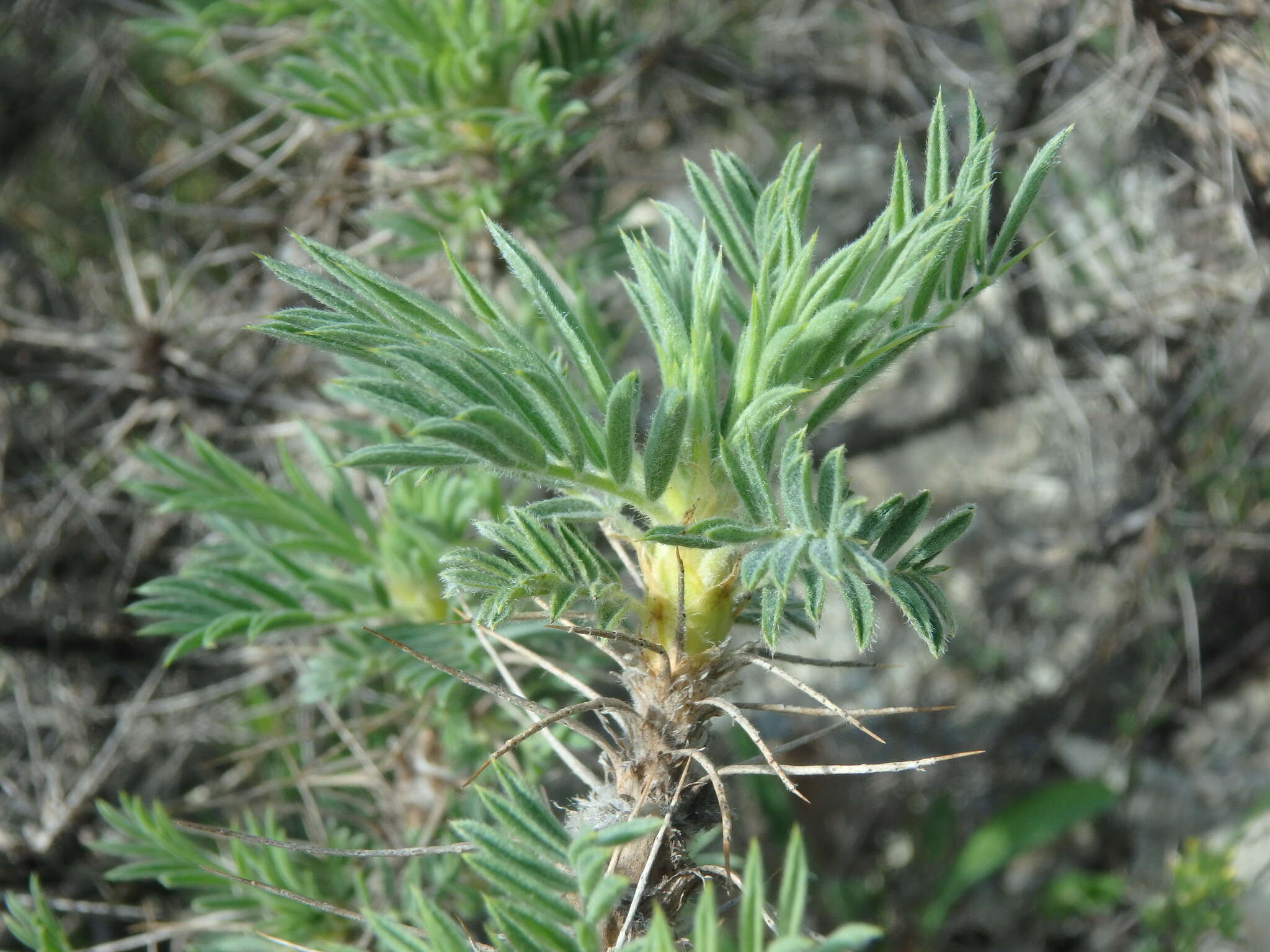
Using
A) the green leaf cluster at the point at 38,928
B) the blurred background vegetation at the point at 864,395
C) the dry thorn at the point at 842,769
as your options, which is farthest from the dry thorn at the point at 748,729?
the green leaf cluster at the point at 38,928

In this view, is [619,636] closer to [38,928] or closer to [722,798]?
[722,798]

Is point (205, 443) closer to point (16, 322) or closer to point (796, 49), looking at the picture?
point (16, 322)

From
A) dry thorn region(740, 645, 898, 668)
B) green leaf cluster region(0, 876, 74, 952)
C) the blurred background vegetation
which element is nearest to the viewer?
dry thorn region(740, 645, 898, 668)

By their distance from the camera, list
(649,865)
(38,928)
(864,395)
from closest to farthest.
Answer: (649,865), (38,928), (864,395)

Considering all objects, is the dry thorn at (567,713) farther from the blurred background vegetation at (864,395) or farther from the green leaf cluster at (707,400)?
the blurred background vegetation at (864,395)

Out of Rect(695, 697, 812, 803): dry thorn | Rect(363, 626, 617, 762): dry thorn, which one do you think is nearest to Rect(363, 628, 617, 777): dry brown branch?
Rect(363, 626, 617, 762): dry thorn

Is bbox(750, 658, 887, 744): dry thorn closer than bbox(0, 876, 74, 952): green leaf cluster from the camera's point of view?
Yes

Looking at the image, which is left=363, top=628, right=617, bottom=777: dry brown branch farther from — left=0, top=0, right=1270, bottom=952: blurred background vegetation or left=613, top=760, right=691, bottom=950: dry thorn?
left=0, top=0, right=1270, bottom=952: blurred background vegetation

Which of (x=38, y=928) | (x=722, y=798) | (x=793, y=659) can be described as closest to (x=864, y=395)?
(x=793, y=659)
